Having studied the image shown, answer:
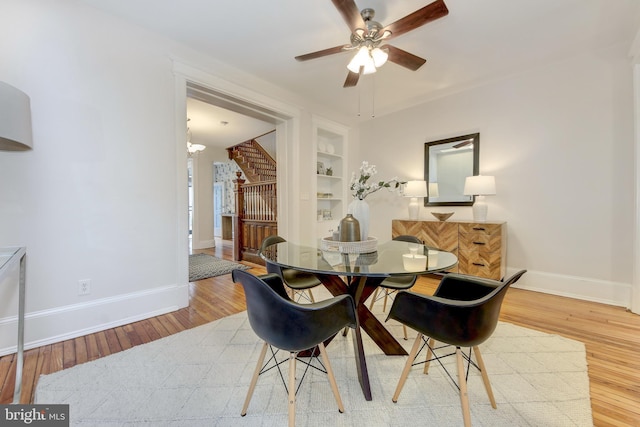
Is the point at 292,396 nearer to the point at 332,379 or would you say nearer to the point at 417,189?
the point at 332,379

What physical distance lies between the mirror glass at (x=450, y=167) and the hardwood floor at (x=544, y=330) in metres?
1.36

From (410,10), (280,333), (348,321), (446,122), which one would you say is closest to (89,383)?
(280,333)

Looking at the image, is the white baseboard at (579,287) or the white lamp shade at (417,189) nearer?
the white baseboard at (579,287)

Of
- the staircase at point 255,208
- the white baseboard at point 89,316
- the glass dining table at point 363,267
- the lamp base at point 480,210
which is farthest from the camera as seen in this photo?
the staircase at point 255,208

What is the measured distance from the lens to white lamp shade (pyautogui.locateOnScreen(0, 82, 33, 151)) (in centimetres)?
134

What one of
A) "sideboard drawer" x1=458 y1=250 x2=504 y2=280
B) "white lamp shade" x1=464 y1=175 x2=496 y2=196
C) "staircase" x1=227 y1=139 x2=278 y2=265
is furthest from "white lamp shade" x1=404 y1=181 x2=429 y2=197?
"staircase" x1=227 y1=139 x2=278 y2=265

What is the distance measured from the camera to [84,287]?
2055 millimetres

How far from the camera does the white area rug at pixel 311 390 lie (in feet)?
4.05

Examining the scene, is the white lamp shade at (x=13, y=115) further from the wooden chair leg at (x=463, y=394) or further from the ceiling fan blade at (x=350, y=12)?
the wooden chair leg at (x=463, y=394)

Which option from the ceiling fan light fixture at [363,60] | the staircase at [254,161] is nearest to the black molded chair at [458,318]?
the ceiling fan light fixture at [363,60]

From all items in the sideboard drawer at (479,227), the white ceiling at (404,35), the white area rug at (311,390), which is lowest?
the white area rug at (311,390)

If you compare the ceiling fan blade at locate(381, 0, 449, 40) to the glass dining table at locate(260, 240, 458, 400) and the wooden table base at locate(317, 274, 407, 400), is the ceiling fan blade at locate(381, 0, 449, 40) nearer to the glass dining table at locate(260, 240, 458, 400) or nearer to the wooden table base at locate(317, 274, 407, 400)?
the glass dining table at locate(260, 240, 458, 400)

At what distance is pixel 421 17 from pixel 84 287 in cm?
317

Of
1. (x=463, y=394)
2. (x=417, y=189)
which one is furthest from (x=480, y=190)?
(x=463, y=394)
